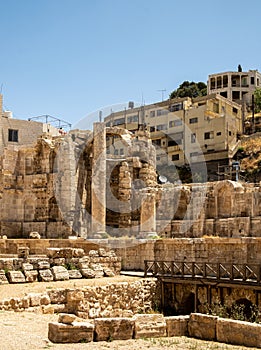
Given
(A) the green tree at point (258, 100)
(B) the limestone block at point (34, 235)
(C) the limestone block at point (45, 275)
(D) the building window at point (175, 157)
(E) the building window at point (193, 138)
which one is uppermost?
(A) the green tree at point (258, 100)

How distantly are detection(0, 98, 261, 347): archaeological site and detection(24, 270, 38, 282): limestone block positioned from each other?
0.14 feet

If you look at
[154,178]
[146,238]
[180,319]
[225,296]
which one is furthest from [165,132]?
[180,319]

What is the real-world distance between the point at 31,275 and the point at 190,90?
59309 mm

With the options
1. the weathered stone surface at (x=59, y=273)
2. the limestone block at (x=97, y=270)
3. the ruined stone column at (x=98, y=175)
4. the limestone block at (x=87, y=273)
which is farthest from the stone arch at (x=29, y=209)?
the weathered stone surface at (x=59, y=273)

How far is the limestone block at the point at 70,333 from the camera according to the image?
402 inches

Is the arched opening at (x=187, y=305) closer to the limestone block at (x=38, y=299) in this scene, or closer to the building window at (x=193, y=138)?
the limestone block at (x=38, y=299)

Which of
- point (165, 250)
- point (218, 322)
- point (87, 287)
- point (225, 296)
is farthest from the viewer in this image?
point (165, 250)

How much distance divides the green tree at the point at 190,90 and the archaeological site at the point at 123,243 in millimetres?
36538

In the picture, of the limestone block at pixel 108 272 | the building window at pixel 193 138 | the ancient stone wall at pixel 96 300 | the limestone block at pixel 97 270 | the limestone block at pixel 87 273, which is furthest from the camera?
the building window at pixel 193 138

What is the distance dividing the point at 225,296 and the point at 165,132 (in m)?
38.6

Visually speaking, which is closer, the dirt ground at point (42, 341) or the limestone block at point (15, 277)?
the dirt ground at point (42, 341)

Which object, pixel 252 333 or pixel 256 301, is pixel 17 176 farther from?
pixel 252 333

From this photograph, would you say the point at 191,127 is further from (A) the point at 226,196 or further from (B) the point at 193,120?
(A) the point at 226,196

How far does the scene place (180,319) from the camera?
39.0 ft
